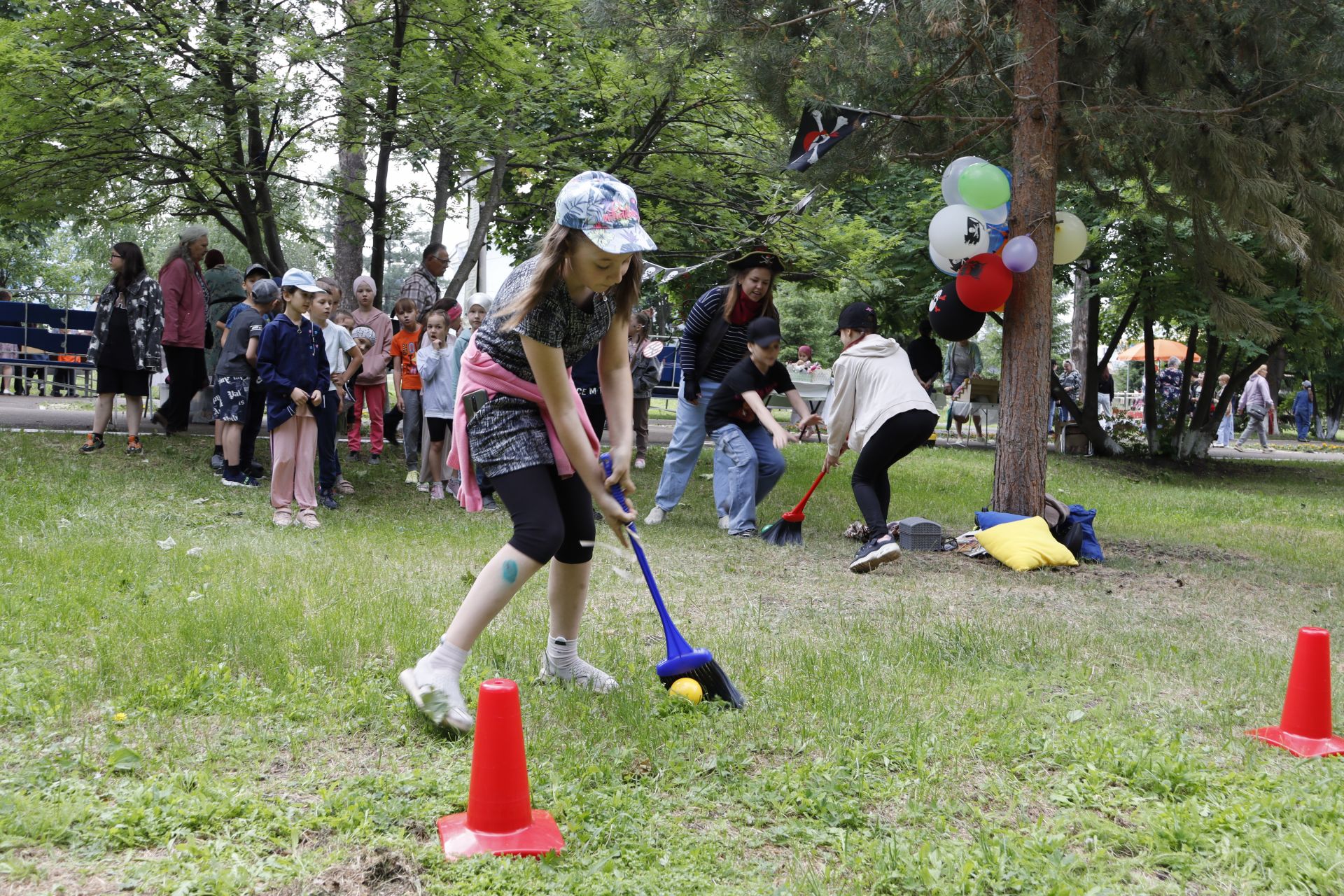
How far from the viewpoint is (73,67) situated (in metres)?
8.73

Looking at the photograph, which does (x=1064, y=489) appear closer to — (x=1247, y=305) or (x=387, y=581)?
(x=1247, y=305)

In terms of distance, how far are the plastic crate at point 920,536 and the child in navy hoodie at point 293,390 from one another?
421cm

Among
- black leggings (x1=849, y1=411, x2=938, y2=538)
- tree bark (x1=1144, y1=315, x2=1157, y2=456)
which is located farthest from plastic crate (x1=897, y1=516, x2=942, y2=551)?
tree bark (x1=1144, y1=315, x2=1157, y2=456)

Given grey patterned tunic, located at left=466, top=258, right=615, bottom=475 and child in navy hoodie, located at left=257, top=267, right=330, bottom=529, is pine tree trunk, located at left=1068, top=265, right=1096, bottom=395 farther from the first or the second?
grey patterned tunic, located at left=466, top=258, right=615, bottom=475

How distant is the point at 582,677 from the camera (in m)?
4.02

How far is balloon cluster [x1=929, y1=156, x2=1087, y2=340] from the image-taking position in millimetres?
7469

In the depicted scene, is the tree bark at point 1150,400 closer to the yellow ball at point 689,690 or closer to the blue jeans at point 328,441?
the blue jeans at point 328,441

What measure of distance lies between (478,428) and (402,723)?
1016 mm

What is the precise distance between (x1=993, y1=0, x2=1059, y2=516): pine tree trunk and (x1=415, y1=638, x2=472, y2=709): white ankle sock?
5309 millimetres

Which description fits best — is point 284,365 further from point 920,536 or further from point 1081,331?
point 1081,331

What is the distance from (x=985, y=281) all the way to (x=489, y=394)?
15.8 ft

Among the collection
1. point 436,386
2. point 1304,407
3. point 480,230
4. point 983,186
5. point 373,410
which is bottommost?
point 373,410

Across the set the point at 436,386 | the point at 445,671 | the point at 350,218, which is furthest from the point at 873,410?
the point at 350,218

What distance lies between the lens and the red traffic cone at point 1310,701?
3.61 m
